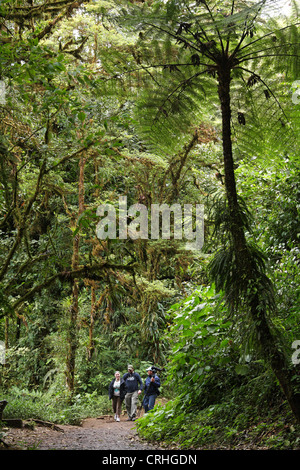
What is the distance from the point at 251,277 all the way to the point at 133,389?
22.3 ft

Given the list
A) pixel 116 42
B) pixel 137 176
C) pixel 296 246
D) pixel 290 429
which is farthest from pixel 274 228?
pixel 137 176

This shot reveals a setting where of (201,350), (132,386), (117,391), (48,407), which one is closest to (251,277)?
(201,350)

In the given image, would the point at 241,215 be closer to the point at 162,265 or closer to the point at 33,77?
the point at 33,77

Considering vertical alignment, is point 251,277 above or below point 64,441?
above

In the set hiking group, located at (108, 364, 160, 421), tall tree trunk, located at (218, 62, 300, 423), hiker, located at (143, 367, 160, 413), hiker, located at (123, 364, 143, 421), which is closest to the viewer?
tall tree trunk, located at (218, 62, 300, 423)

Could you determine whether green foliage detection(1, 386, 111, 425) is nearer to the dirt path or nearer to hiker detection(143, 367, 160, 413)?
the dirt path

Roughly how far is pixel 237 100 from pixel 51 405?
7.99 metres

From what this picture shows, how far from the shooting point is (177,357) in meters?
5.55

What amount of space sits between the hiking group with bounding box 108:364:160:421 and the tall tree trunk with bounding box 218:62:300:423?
578 cm

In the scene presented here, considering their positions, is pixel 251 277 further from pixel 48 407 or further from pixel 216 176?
pixel 48 407

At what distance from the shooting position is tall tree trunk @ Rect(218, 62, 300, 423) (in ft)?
11.5

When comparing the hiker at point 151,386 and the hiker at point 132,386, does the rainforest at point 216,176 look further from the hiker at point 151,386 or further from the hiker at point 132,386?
the hiker at point 151,386

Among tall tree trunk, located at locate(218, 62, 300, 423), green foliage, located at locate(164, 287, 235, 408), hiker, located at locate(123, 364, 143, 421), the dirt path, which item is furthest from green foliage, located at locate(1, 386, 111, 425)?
tall tree trunk, located at locate(218, 62, 300, 423)

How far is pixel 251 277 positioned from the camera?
359 centimetres
